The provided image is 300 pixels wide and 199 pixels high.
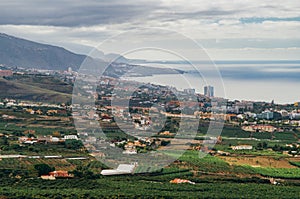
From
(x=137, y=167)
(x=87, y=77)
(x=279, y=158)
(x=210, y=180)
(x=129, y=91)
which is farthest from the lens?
(x=87, y=77)

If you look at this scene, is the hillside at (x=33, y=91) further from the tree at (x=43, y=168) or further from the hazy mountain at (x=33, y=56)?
the hazy mountain at (x=33, y=56)

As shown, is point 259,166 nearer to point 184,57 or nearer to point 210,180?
point 210,180

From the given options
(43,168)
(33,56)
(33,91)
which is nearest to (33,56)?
(33,56)

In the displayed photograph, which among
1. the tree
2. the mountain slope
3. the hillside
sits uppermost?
the mountain slope

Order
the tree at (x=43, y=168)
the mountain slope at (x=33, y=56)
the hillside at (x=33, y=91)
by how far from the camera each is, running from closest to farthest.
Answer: the tree at (x=43, y=168) → the hillside at (x=33, y=91) → the mountain slope at (x=33, y=56)

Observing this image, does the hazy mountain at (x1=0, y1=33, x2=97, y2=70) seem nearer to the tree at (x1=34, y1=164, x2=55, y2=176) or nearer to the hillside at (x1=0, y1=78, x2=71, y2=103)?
the hillside at (x1=0, y1=78, x2=71, y2=103)

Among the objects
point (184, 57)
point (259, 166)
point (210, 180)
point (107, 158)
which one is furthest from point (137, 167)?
point (184, 57)

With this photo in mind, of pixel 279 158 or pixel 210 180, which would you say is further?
pixel 279 158

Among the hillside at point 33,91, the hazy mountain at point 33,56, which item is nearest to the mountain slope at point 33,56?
the hazy mountain at point 33,56

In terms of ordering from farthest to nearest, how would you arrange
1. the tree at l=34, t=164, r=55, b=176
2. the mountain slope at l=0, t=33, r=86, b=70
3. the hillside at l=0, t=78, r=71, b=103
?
the mountain slope at l=0, t=33, r=86, b=70, the hillside at l=0, t=78, r=71, b=103, the tree at l=34, t=164, r=55, b=176

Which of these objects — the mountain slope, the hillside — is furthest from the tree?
the mountain slope

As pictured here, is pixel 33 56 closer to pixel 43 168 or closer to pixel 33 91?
pixel 33 91
